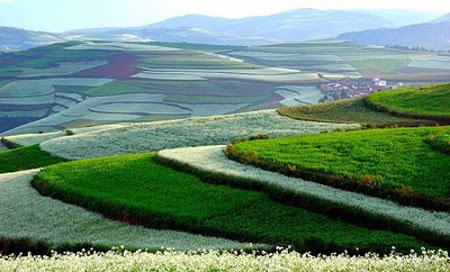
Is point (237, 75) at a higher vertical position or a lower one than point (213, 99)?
higher

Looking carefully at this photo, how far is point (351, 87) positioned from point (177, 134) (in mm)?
112901

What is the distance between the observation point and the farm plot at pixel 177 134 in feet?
156

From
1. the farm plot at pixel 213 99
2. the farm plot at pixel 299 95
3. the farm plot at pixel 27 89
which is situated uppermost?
the farm plot at pixel 299 95

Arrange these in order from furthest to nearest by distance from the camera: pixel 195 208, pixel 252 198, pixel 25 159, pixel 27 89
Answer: pixel 27 89 < pixel 25 159 < pixel 252 198 < pixel 195 208

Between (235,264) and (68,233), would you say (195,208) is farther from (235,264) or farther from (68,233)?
(235,264)

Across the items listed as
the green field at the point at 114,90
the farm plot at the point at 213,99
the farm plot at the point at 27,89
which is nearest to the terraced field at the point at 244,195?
the farm plot at the point at 213,99

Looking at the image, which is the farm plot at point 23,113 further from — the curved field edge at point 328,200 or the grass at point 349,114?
the curved field edge at point 328,200

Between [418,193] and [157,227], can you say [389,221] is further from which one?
[157,227]

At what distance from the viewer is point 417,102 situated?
5528cm

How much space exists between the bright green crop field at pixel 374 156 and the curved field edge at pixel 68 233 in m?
8.50

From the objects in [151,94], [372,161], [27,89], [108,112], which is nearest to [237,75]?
[151,94]

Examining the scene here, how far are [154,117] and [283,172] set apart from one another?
101 meters

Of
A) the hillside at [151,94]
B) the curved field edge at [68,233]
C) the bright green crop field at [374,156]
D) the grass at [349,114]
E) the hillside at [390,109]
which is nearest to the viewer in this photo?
the curved field edge at [68,233]

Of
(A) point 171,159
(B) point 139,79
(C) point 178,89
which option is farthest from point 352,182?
(B) point 139,79
